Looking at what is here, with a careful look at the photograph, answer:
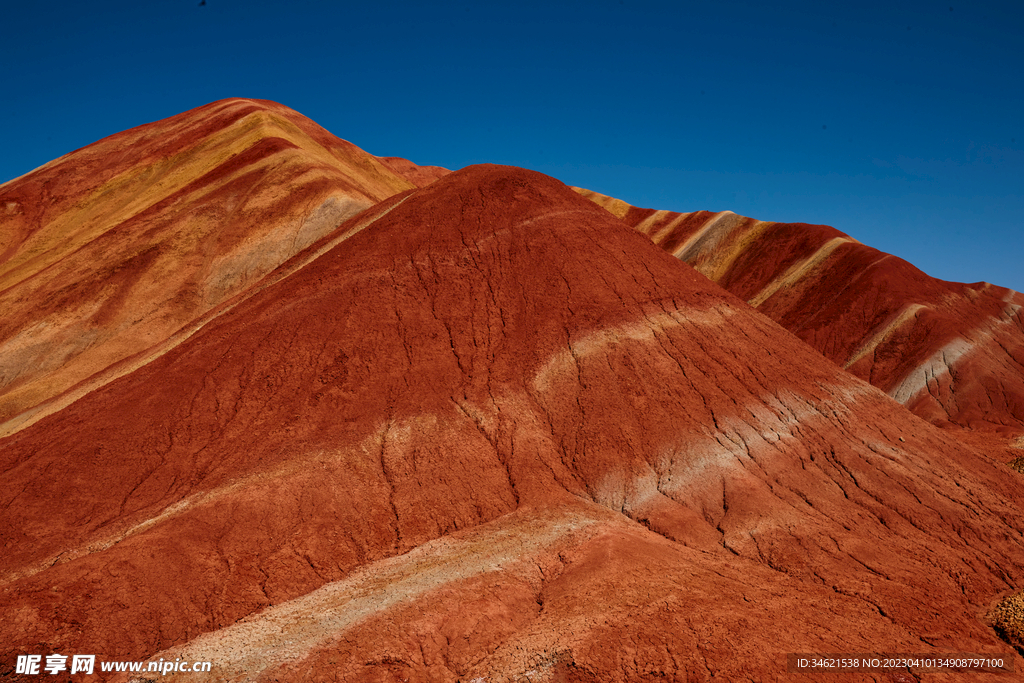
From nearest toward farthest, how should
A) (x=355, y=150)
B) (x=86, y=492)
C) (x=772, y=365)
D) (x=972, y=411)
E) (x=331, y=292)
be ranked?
(x=86, y=492) → (x=772, y=365) → (x=331, y=292) → (x=972, y=411) → (x=355, y=150)

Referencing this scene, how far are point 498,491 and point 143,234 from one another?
114 feet

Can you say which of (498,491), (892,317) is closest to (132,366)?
(498,491)

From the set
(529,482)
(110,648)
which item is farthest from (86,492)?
(529,482)

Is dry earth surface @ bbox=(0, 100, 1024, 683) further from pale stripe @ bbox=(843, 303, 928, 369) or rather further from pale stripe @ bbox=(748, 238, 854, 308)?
pale stripe @ bbox=(748, 238, 854, 308)

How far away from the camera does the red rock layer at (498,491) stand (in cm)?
1300

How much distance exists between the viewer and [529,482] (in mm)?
18484

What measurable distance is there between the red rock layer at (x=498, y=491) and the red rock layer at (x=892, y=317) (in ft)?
66.1

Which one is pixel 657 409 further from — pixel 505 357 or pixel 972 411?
pixel 972 411

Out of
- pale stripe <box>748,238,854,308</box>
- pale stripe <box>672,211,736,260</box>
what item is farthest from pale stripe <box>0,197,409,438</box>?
pale stripe <box>672,211,736,260</box>

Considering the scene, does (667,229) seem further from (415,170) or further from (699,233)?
(415,170)

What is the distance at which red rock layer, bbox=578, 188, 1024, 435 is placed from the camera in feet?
120

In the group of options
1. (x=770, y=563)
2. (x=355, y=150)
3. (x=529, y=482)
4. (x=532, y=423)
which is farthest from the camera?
(x=355, y=150)

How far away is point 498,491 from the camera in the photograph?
1828cm

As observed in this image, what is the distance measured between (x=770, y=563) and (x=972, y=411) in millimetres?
29043
